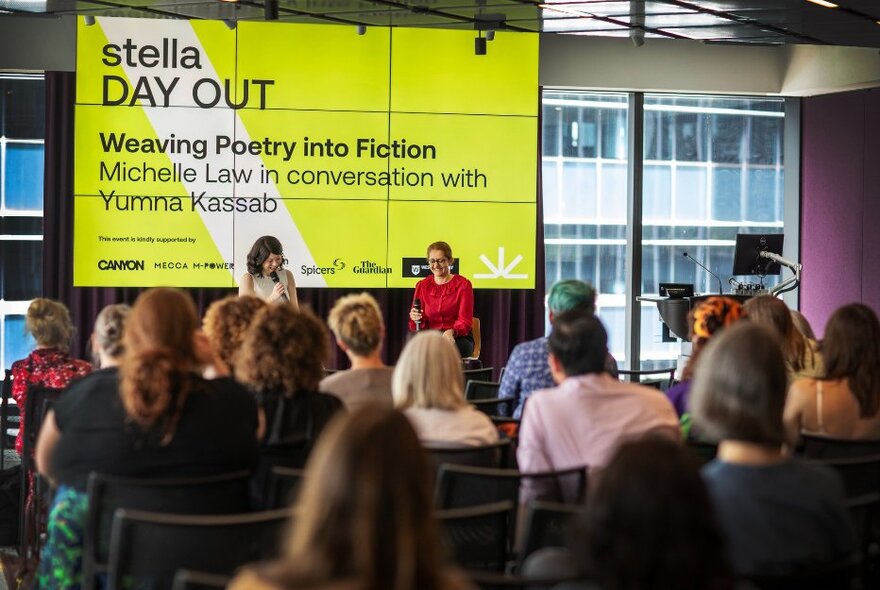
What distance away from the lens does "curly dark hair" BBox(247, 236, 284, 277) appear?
836cm

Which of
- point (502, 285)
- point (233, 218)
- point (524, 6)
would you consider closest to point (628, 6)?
point (524, 6)

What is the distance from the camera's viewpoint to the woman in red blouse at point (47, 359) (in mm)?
5195

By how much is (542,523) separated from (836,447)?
1.35m

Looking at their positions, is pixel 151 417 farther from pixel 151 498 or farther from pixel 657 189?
pixel 657 189

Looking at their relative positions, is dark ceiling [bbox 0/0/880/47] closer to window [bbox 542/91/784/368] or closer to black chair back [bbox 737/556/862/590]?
window [bbox 542/91/784/368]

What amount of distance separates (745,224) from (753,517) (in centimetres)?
949

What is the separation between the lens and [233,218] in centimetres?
928

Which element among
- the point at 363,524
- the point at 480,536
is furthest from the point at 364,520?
the point at 480,536

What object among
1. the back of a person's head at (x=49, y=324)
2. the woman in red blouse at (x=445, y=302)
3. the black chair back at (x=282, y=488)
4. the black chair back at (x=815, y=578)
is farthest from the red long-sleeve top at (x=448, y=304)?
the black chair back at (x=815, y=578)

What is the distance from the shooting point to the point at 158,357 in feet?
10.6

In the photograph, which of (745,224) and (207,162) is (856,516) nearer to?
(207,162)

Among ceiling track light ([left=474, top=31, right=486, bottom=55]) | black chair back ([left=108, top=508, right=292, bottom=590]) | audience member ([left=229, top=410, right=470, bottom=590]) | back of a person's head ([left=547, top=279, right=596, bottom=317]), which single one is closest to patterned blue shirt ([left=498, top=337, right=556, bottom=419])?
back of a person's head ([left=547, top=279, right=596, bottom=317])

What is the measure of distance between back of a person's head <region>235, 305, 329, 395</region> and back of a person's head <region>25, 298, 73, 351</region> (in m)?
1.63

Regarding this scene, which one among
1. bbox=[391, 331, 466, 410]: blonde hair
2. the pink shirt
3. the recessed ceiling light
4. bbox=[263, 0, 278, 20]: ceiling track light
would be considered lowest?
the pink shirt
